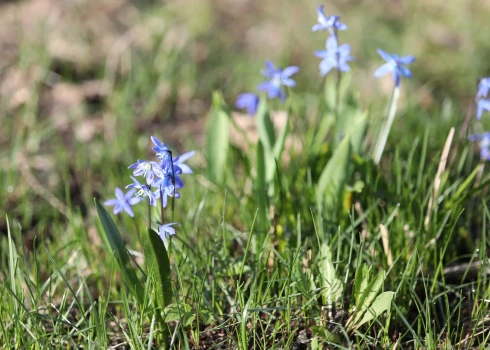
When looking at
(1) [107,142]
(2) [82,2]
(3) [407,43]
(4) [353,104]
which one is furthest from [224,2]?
(4) [353,104]

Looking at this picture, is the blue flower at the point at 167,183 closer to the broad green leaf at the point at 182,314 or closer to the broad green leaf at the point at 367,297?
the broad green leaf at the point at 182,314

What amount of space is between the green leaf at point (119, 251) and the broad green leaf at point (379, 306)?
0.77m

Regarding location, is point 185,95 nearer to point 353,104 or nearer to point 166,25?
point 166,25

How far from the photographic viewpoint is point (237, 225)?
2754mm

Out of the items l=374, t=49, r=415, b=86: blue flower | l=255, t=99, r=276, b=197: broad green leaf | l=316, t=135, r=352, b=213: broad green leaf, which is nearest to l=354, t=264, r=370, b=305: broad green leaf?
l=316, t=135, r=352, b=213: broad green leaf

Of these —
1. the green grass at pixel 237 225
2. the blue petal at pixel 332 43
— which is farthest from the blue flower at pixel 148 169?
the blue petal at pixel 332 43

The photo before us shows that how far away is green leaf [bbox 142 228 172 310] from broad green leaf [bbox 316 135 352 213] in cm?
73

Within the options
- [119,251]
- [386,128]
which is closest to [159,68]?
[386,128]

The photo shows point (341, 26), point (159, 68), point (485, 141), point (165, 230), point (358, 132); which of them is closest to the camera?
point (165, 230)

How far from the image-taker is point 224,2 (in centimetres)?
549

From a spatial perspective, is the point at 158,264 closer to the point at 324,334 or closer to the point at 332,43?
the point at 324,334

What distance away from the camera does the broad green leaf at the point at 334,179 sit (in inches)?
91.6

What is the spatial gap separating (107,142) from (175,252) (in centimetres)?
173

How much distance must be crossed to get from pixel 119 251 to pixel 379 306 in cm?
89
